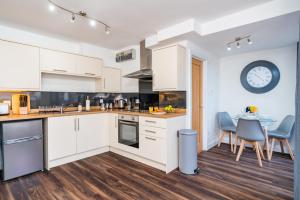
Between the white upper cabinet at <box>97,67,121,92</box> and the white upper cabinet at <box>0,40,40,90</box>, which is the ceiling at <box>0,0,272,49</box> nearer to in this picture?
the white upper cabinet at <box>0,40,40,90</box>

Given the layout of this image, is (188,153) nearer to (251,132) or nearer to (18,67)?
(251,132)

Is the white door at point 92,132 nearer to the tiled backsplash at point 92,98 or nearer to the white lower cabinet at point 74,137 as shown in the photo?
the white lower cabinet at point 74,137

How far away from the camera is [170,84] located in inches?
111

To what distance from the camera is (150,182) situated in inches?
88.7

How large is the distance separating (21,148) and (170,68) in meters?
2.59

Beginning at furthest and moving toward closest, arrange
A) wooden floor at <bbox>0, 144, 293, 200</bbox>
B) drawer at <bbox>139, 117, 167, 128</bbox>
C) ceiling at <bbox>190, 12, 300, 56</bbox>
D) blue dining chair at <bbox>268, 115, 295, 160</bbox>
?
blue dining chair at <bbox>268, 115, 295, 160</bbox> → drawer at <bbox>139, 117, 167, 128</bbox> → ceiling at <bbox>190, 12, 300, 56</bbox> → wooden floor at <bbox>0, 144, 293, 200</bbox>

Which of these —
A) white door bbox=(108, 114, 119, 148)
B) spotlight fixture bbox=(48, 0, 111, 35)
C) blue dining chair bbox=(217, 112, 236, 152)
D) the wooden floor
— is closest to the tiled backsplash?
white door bbox=(108, 114, 119, 148)

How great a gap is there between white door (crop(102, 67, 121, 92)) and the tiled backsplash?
0.27 metres

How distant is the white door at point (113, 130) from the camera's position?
10.7 feet

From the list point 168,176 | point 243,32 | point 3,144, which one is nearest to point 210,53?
point 243,32

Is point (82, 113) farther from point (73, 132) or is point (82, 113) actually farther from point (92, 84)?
point (92, 84)

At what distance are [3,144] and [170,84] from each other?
2.59 m

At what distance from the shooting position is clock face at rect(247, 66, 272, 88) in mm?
3535

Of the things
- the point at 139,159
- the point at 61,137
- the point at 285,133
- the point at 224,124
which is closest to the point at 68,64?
the point at 61,137
